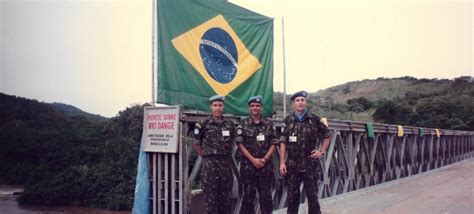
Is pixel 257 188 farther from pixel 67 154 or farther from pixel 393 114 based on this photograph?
pixel 393 114

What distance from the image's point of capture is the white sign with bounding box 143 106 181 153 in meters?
5.30

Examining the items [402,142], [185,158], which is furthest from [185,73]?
[402,142]

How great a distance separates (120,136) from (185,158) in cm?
1959

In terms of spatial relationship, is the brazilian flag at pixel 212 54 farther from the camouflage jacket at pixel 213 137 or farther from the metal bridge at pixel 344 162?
the camouflage jacket at pixel 213 137

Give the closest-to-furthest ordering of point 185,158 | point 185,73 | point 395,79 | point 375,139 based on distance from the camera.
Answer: point 185,158 < point 185,73 < point 375,139 < point 395,79

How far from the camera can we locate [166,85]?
19.1 ft

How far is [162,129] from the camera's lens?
5.44 metres

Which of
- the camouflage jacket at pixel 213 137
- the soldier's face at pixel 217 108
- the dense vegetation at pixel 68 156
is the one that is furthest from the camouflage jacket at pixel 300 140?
the dense vegetation at pixel 68 156

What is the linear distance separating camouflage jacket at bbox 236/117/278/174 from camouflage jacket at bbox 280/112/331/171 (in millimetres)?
186

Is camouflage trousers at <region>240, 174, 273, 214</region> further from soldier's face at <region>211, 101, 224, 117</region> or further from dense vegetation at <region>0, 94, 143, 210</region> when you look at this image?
dense vegetation at <region>0, 94, 143, 210</region>

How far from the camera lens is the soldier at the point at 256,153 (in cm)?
530

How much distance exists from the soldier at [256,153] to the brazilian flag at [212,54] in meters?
1.24

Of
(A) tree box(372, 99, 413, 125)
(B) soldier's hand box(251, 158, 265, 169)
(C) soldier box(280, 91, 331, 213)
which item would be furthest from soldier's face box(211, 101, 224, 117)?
(A) tree box(372, 99, 413, 125)

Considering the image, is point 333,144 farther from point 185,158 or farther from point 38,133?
point 38,133
